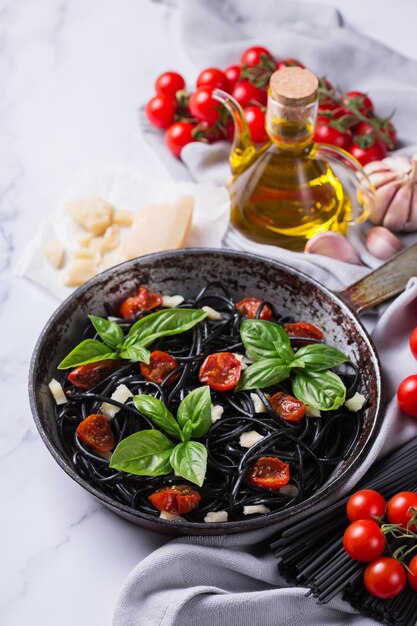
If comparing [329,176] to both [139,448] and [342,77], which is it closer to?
[342,77]

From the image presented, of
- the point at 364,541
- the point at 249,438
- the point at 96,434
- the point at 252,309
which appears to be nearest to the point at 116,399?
the point at 96,434

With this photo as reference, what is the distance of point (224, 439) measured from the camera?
114 inches

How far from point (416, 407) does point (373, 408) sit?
17 centimetres

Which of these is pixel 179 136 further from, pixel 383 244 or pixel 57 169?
pixel 383 244

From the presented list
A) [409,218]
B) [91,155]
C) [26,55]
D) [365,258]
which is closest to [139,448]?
[365,258]

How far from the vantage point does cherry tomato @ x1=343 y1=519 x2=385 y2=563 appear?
2553mm

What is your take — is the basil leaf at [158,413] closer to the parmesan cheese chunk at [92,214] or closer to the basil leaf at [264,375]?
the basil leaf at [264,375]

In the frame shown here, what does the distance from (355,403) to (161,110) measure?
2073 millimetres

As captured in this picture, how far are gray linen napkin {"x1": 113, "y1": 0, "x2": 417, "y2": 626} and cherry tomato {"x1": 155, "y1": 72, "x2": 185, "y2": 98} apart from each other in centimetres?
21

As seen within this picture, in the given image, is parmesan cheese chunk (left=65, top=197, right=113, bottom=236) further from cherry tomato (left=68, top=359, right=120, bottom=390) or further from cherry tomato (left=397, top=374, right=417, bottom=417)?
cherry tomato (left=397, top=374, right=417, bottom=417)

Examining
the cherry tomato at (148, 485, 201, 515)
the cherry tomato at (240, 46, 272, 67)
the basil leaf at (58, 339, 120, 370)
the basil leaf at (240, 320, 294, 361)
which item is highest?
the cherry tomato at (240, 46, 272, 67)

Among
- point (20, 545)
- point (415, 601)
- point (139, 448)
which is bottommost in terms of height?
point (20, 545)

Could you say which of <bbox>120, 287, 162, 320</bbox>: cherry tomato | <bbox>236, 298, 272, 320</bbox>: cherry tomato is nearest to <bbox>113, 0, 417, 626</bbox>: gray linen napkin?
<bbox>236, 298, 272, 320</bbox>: cherry tomato

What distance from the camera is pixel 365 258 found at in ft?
12.4
